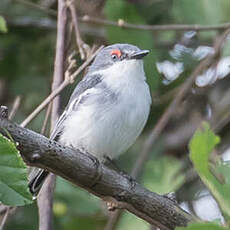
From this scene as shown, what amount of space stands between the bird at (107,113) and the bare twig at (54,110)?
19 centimetres

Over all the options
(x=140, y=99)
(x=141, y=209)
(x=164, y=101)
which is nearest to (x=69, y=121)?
(x=140, y=99)

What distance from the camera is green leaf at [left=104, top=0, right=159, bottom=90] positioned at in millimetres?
4348

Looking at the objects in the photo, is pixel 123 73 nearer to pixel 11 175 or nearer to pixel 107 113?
pixel 107 113

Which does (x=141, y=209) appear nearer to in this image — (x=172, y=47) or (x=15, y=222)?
(x=15, y=222)

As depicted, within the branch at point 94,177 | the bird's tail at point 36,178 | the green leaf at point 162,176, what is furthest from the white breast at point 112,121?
the branch at point 94,177

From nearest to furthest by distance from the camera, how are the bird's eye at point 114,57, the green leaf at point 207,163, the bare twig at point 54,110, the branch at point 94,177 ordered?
the green leaf at point 207,163 → the branch at point 94,177 → the bare twig at point 54,110 → the bird's eye at point 114,57

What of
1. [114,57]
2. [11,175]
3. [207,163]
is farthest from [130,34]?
[207,163]

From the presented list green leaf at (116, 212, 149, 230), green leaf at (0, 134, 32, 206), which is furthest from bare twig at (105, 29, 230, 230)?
green leaf at (0, 134, 32, 206)

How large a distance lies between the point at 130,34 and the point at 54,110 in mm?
1115

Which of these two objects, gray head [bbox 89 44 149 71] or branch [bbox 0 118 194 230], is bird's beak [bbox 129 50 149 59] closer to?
gray head [bbox 89 44 149 71]

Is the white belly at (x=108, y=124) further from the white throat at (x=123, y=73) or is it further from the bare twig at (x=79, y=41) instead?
the bare twig at (x=79, y=41)

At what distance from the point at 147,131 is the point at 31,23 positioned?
1.40 metres

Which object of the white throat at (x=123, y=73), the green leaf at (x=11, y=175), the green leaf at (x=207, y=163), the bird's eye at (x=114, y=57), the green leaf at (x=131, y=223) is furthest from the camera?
the bird's eye at (x=114, y=57)

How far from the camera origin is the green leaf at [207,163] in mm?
1725
